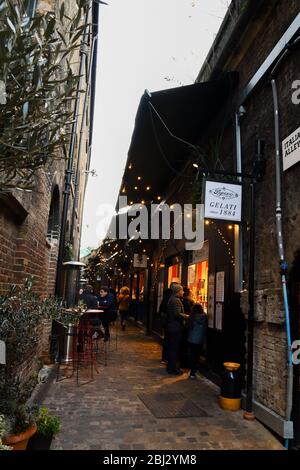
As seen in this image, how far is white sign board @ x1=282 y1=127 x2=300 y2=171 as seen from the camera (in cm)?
446

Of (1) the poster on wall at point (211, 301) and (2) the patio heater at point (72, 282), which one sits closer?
(1) the poster on wall at point (211, 301)

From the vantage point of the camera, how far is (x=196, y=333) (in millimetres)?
7059

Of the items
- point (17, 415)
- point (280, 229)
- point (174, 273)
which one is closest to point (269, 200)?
point (280, 229)

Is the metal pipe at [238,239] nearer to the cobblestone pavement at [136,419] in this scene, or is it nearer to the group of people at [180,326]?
the group of people at [180,326]

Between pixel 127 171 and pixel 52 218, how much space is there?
2.85 meters

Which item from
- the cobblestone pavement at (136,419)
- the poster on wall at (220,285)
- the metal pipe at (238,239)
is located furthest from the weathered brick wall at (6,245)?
the poster on wall at (220,285)

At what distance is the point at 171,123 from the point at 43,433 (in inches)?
232

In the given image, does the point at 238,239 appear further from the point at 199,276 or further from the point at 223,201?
the point at 199,276

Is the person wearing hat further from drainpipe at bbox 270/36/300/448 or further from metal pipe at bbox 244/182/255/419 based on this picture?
drainpipe at bbox 270/36/300/448

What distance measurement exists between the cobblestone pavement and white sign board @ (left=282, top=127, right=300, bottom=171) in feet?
10.7

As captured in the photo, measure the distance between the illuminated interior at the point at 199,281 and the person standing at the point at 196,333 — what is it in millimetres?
936

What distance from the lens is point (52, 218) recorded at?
848 cm

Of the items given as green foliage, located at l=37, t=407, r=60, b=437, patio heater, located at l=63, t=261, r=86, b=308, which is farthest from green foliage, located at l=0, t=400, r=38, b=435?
patio heater, located at l=63, t=261, r=86, b=308

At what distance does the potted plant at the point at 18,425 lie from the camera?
3051 mm
